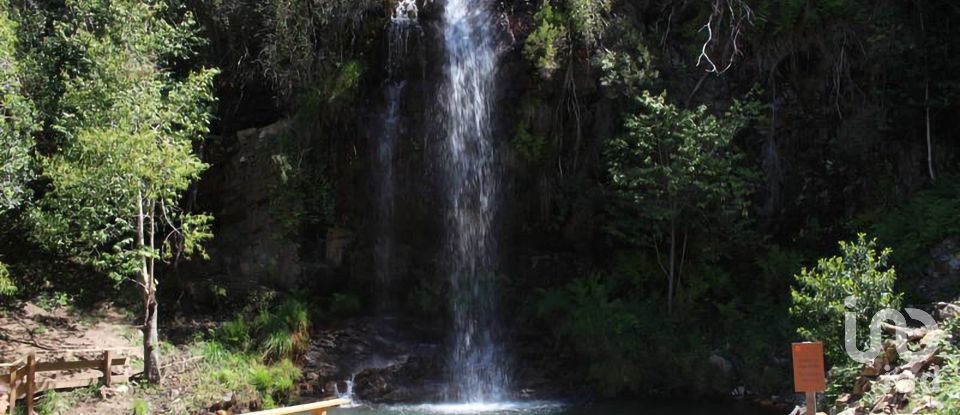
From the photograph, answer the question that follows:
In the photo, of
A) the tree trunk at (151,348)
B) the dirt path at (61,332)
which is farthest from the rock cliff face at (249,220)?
the tree trunk at (151,348)

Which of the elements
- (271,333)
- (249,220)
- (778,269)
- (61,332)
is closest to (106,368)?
(61,332)

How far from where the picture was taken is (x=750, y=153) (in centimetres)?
1623

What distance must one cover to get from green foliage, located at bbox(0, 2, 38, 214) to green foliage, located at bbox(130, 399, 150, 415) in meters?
3.59

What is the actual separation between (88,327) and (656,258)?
430 inches

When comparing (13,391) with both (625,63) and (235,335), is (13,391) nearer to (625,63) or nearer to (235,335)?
(235,335)

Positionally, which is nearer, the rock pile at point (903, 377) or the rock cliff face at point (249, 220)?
the rock pile at point (903, 377)

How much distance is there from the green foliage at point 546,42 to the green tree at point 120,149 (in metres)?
6.08

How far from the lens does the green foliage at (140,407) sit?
12000mm

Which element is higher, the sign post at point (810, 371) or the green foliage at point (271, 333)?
the sign post at point (810, 371)

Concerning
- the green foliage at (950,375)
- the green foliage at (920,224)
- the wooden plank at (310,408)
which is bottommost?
the wooden plank at (310,408)

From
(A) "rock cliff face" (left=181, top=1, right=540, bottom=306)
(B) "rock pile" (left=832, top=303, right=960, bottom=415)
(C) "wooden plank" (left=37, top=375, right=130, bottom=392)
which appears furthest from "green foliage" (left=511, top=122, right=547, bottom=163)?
→ (C) "wooden plank" (left=37, top=375, right=130, bottom=392)

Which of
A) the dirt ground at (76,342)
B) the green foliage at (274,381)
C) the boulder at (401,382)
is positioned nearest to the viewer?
the dirt ground at (76,342)

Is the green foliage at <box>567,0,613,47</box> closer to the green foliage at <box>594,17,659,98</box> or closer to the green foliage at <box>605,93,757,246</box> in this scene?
the green foliage at <box>594,17,659,98</box>

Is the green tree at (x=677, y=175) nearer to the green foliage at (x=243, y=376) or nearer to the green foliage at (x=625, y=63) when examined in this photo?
the green foliage at (x=625, y=63)
